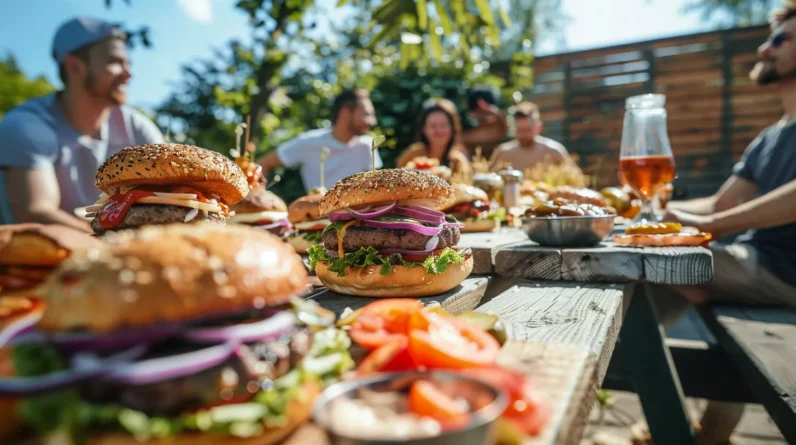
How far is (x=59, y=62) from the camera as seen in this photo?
13.2 feet

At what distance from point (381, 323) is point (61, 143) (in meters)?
3.77

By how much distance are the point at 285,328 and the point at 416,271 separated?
3.87 feet

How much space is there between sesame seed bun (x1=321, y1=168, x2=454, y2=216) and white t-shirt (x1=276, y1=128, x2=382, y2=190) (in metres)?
4.08

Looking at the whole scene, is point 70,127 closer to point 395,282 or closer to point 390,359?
point 395,282

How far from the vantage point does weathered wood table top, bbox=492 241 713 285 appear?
7.95ft

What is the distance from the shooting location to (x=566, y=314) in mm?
1830

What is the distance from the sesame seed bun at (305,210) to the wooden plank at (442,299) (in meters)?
1.08

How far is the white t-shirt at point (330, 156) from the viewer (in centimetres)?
637

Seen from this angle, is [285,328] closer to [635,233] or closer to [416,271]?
[416,271]

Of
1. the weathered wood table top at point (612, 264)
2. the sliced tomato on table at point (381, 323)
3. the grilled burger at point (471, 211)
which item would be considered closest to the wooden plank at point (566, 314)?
the weathered wood table top at point (612, 264)

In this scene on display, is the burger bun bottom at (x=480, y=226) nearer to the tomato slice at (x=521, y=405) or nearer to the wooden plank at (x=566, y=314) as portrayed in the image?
the wooden plank at (x=566, y=314)

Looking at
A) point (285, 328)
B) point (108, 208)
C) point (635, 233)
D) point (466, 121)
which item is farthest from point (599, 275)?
point (466, 121)

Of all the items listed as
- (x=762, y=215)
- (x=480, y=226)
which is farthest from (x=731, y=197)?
(x=480, y=226)

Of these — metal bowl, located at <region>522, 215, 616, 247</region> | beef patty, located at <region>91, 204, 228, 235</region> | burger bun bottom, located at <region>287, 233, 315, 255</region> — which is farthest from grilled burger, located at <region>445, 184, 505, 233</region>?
beef patty, located at <region>91, 204, 228, 235</region>
